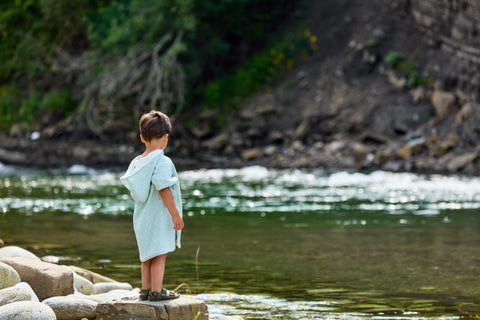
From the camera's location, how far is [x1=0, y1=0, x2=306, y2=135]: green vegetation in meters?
25.5

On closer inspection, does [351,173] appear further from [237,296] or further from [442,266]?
[237,296]

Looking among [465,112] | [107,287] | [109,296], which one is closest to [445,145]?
[465,112]

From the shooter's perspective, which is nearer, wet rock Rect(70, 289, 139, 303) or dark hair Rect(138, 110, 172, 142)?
dark hair Rect(138, 110, 172, 142)

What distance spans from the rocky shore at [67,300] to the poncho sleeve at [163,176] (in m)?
0.76

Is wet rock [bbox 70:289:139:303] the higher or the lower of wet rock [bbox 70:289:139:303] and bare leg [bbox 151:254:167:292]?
the lower

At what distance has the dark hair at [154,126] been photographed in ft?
15.1

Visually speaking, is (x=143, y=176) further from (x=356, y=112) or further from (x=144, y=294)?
(x=356, y=112)

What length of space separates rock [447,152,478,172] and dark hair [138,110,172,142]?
16570mm

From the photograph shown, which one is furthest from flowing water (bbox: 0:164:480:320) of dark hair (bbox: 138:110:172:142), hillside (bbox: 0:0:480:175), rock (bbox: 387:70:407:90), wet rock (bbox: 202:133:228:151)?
rock (bbox: 387:70:407:90)

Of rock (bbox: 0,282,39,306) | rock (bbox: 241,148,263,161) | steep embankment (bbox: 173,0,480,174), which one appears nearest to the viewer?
rock (bbox: 0,282,39,306)

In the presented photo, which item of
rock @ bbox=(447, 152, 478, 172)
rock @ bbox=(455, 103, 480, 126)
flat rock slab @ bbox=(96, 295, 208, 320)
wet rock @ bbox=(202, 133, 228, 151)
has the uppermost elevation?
rock @ bbox=(455, 103, 480, 126)

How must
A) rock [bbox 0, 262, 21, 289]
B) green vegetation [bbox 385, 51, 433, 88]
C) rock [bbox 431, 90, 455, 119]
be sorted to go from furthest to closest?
green vegetation [bbox 385, 51, 433, 88] → rock [bbox 431, 90, 455, 119] → rock [bbox 0, 262, 21, 289]

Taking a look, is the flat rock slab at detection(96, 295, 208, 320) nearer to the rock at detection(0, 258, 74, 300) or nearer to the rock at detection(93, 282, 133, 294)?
the rock at detection(0, 258, 74, 300)

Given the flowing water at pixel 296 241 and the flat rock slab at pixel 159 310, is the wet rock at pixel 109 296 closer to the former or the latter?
the flowing water at pixel 296 241
